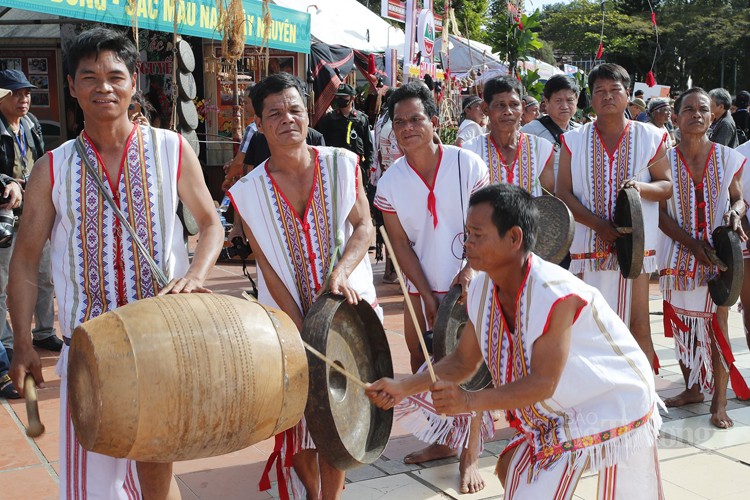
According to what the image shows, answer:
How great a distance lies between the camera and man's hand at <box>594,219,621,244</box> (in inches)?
185

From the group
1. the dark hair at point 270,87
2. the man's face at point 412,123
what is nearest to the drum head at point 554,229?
the man's face at point 412,123

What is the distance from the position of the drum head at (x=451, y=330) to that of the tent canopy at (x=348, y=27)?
9737 millimetres

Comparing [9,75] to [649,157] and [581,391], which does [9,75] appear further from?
[581,391]

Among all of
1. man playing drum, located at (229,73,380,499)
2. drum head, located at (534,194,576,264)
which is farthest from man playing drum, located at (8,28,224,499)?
drum head, located at (534,194,576,264)

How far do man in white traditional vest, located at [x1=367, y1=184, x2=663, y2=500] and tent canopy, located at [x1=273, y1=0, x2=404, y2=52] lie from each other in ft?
34.8

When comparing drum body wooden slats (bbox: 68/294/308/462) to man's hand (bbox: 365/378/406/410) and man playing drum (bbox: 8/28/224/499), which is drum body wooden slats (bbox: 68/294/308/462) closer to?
man playing drum (bbox: 8/28/224/499)

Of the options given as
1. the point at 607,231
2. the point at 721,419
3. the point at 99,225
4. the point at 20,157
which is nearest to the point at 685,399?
the point at 721,419

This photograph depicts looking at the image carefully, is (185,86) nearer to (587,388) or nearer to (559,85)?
(559,85)

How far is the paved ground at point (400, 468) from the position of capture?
3904 mm

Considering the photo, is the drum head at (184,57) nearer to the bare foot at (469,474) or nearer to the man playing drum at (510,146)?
the man playing drum at (510,146)

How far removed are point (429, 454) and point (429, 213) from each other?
1206 mm

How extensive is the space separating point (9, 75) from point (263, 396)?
4.25 metres

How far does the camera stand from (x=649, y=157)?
4.82 metres

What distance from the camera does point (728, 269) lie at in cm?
495
